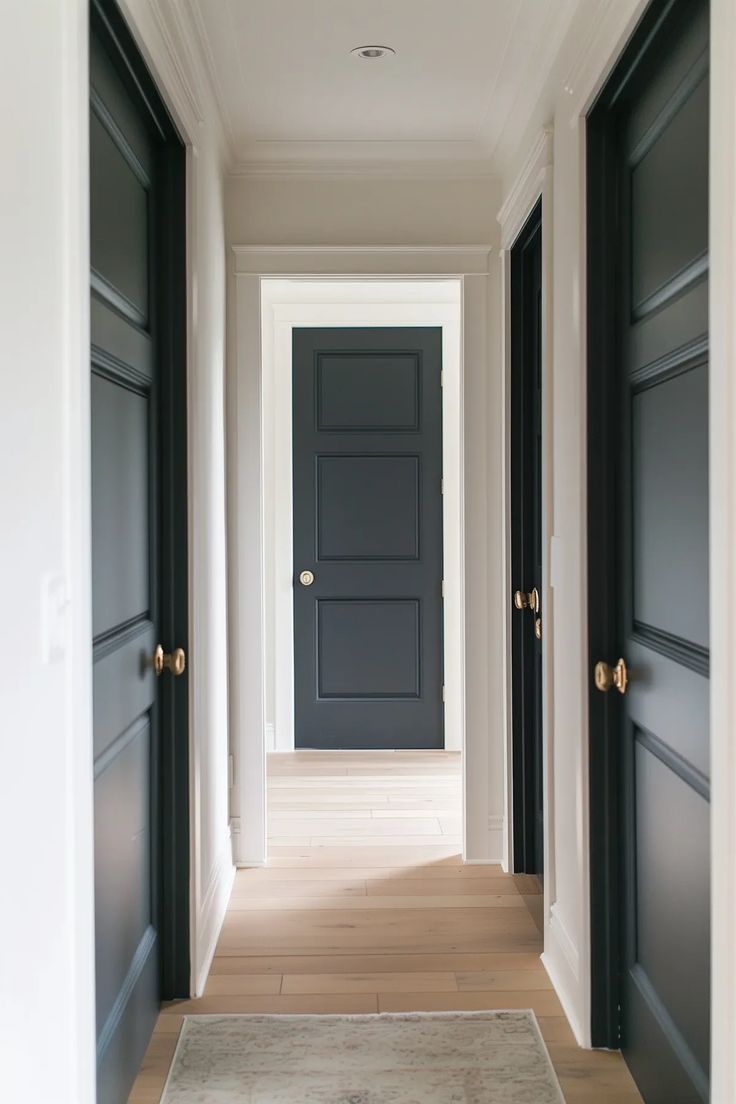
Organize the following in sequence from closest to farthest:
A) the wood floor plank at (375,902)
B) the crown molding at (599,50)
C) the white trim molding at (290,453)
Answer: the crown molding at (599,50) → the wood floor plank at (375,902) → the white trim molding at (290,453)

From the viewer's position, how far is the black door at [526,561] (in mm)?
3359

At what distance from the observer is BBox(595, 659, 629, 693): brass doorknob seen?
2159mm

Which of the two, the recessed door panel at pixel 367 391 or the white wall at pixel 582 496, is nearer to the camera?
the white wall at pixel 582 496

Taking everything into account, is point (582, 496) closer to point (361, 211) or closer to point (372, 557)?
point (361, 211)

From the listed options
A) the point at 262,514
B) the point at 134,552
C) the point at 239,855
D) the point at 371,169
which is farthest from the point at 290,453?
the point at 134,552

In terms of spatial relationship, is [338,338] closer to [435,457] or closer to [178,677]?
[435,457]

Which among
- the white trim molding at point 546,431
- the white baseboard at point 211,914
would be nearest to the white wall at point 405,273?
the white baseboard at point 211,914

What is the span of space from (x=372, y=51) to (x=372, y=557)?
9.38 feet

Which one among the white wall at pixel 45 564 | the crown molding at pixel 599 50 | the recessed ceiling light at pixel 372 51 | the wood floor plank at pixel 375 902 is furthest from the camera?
the wood floor plank at pixel 375 902

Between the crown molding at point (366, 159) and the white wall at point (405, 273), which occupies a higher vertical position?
the crown molding at point (366, 159)

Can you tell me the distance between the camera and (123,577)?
2156 millimetres

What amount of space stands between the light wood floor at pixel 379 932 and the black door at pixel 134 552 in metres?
0.27

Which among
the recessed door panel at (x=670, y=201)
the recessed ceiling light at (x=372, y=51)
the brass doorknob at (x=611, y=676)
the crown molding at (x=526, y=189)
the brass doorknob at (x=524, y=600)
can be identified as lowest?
the brass doorknob at (x=611, y=676)

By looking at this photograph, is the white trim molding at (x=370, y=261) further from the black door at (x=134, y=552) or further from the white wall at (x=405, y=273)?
the black door at (x=134, y=552)
